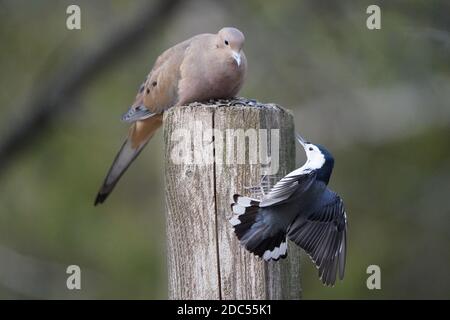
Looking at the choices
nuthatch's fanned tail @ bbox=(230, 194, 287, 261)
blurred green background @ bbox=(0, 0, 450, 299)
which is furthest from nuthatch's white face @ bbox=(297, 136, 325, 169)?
blurred green background @ bbox=(0, 0, 450, 299)

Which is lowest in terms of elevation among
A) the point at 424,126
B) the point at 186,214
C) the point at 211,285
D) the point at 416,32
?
the point at 211,285

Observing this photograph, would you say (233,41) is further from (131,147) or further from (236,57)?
(131,147)

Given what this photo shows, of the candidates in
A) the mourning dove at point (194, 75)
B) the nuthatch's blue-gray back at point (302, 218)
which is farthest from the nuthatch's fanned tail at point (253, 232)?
the mourning dove at point (194, 75)

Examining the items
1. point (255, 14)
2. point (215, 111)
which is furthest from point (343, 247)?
point (255, 14)

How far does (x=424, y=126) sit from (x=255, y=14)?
5.56 ft

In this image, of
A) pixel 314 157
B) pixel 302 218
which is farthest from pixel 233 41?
pixel 302 218

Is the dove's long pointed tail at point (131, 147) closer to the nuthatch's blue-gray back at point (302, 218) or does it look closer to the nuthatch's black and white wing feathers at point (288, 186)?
the nuthatch's blue-gray back at point (302, 218)

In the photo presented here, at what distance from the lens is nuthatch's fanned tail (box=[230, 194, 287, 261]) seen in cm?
369

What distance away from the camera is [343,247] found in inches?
163

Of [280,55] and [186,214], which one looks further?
[280,55]

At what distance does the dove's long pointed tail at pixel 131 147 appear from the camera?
19.0 feet

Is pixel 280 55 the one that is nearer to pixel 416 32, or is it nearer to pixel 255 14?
pixel 255 14

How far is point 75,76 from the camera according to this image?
7.23m

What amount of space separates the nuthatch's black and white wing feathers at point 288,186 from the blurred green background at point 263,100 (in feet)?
12.4
